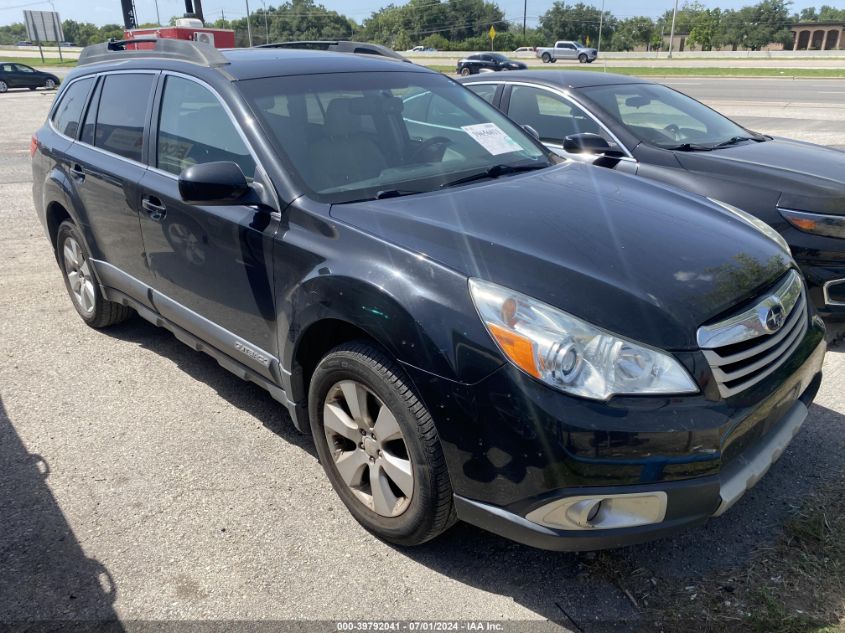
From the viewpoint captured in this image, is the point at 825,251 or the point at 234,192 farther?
the point at 825,251

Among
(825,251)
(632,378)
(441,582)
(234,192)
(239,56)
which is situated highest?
(239,56)

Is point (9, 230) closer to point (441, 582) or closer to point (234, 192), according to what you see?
point (234, 192)

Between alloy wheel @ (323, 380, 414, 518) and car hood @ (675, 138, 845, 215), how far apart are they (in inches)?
131

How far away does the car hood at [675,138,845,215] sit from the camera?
14.4 feet

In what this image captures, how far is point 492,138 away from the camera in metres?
3.65

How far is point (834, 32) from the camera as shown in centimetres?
8169

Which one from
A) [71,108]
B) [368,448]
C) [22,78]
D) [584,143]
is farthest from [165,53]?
[22,78]

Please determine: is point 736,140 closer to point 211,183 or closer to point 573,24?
point 211,183

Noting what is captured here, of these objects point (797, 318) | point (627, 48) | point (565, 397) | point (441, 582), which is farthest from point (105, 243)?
point (627, 48)

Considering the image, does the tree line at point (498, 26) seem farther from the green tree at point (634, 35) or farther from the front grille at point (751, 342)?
the front grille at point (751, 342)

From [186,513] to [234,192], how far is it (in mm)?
1386

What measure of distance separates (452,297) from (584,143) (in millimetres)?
3049

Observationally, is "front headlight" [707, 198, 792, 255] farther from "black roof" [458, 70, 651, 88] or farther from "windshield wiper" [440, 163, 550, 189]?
"black roof" [458, 70, 651, 88]

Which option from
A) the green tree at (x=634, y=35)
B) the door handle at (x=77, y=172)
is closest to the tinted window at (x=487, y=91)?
the door handle at (x=77, y=172)
